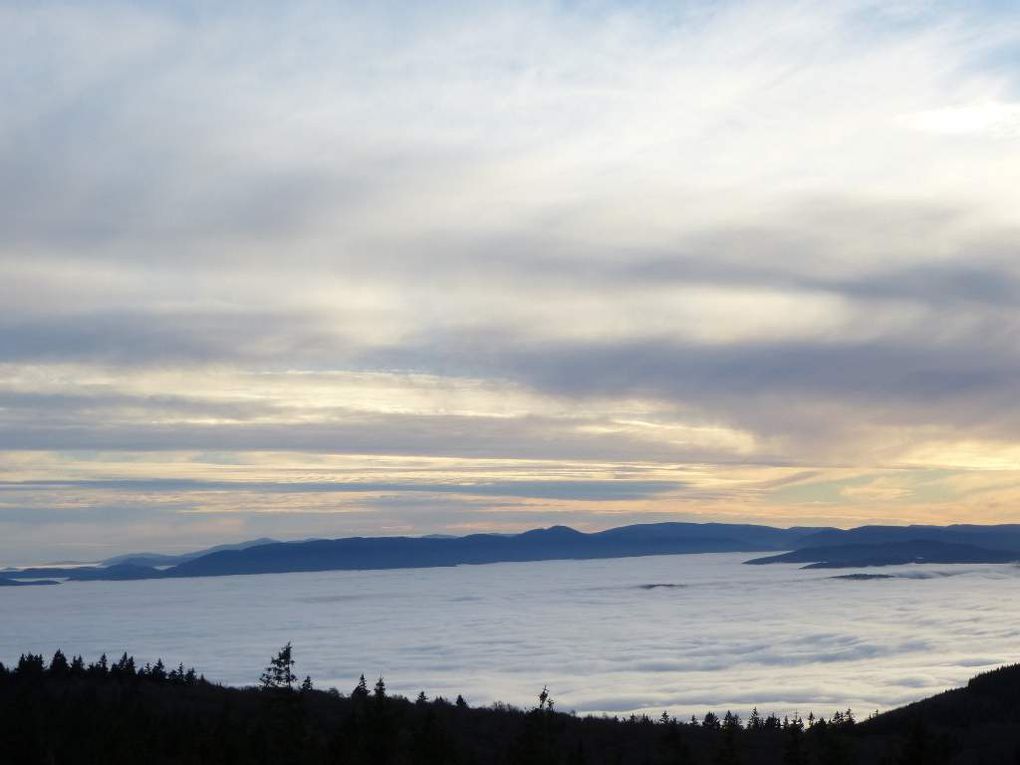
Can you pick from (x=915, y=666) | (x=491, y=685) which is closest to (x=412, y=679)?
(x=491, y=685)

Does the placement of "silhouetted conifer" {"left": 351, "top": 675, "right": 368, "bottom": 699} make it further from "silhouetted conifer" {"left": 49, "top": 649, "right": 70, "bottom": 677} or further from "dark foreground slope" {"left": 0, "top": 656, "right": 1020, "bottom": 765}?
"silhouetted conifer" {"left": 49, "top": 649, "right": 70, "bottom": 677}

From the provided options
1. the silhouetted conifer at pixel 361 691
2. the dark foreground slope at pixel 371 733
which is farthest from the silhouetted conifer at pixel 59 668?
the silhouetted conifer at pixel 361 691

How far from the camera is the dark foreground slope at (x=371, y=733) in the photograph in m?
56.8

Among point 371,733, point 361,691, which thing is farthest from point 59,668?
point 371,733

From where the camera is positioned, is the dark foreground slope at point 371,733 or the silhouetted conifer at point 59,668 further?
the silhouetted conifer at point 59,668

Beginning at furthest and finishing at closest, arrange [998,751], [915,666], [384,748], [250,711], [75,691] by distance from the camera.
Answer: [915,666], [75,691], [250,711], [998,751], [384,748]

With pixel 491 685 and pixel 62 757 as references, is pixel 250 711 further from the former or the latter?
pixel 491 685

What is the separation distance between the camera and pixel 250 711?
74.0 metres

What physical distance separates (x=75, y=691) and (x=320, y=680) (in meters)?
102

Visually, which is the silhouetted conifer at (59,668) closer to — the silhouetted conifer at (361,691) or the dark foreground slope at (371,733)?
the dark foreground slope at (371,733)

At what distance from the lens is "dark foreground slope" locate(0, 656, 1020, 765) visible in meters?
56.8

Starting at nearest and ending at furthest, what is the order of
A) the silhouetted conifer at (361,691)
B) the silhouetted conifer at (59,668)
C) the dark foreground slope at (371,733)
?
the dark foreground slope at (371,733)
the silhouetted conifer at (361,691)
the silhouetted conifer at (59,668)

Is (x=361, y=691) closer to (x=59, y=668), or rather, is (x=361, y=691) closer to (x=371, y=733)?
(x=371, y=733)

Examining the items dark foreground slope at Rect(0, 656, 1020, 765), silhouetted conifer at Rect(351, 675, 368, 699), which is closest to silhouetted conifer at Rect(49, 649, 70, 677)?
dark foreground slope at Rect(0, 656, 1020, 765)
